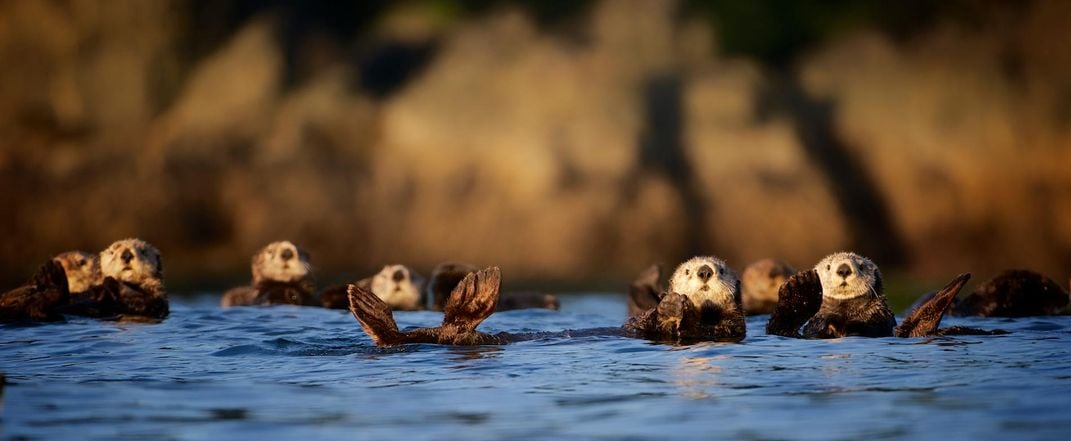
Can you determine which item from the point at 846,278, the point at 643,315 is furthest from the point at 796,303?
the point at 643,315

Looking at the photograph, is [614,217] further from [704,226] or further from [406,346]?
[406,346]

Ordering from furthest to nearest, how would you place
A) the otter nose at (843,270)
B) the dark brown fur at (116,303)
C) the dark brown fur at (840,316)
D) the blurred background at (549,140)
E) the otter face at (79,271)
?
the blurred background at (549,140), the otter face at (79,271), the dark brown fur at (116,303), the otter nose at (843,270), the dark brown fur at (840,316)

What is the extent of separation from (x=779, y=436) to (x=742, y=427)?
0.24 meters

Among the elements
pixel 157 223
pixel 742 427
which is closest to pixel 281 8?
pixel 157 223

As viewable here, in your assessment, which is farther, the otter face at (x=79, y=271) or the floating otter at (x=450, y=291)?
the floating otter at (x=450, y=291)

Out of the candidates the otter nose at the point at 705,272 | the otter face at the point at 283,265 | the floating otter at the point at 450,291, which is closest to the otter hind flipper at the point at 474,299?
the otter nose at the point at 705,272

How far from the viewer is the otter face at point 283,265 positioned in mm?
13414

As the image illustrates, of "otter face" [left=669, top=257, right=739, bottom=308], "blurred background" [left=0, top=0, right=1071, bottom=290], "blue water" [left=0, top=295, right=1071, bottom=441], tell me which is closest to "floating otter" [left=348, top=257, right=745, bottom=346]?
"otter face" [left=669, top=257, right=739, bottom=308]

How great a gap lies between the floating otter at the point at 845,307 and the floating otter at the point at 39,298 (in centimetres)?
505

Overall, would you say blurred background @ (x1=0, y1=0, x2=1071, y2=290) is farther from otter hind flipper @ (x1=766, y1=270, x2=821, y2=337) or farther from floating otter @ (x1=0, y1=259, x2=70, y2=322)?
otter hind flipper @ (x1=766, y1=270, x2=821, y2=337)

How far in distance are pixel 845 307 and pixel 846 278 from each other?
8.1 inches

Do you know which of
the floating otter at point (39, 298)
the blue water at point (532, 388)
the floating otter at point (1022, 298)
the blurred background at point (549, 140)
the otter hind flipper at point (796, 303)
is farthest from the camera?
the blurred background at point (549, 140)

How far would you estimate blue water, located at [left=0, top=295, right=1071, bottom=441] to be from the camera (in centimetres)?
667

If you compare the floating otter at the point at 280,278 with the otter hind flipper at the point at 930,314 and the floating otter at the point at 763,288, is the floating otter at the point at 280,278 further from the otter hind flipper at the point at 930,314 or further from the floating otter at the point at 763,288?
the otter hind flipper at the point at 930,314
